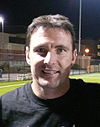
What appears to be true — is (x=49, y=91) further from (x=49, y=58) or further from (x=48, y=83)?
(x=49, y=58)

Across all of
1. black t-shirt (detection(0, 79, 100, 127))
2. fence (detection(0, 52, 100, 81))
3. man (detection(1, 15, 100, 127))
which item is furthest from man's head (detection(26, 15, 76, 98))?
fence (detection(0, 52, 100, 81))

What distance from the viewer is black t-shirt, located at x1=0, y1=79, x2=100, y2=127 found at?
7.40 ft

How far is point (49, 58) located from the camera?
2.23m

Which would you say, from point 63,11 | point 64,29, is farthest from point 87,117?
point 63,11

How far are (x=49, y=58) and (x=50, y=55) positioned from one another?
0.08 ft

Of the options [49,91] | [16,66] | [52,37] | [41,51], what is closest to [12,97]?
[49,91]

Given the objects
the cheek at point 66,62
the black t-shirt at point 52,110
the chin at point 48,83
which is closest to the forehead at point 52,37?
the cheek at point 66,62

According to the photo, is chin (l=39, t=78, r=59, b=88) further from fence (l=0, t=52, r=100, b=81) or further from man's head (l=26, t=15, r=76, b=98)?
fence (l=0, t=52, r=100, b=81)

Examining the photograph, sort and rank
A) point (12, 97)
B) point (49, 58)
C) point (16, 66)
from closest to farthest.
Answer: point (49, 58) < point (12, 97) < point (16, 66)

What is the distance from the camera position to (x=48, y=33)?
226 centimetres

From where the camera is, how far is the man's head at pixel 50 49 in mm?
2244

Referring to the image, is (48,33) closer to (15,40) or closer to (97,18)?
(15,40)

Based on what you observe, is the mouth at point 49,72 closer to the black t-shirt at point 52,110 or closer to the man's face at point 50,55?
the man's face at point 50,55

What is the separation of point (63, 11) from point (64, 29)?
2941 inches
